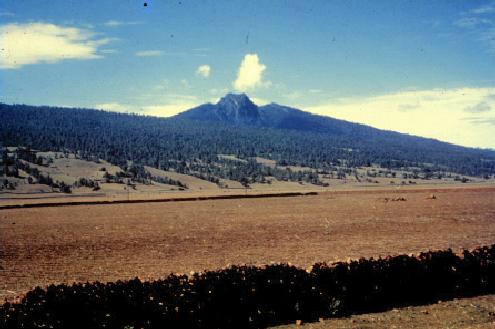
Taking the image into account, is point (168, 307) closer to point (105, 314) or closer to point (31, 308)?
point (105, 314)

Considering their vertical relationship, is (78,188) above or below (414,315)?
below

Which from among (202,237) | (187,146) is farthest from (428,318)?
(187,146)

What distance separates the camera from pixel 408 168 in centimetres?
15325

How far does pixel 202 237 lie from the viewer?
87.2 ft

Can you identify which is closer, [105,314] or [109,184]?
[105,314]

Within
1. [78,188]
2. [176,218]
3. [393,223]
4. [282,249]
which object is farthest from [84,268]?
[78,188]

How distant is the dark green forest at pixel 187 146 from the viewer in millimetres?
113669

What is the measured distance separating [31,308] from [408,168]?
155m

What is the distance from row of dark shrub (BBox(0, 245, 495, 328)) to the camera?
9.09 m

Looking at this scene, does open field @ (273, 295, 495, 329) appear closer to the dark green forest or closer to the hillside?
the hillside

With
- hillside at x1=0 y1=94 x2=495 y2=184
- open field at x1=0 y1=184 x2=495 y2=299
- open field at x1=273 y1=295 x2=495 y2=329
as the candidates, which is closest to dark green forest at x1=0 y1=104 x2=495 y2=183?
hillside at x1=0 y1=94 x2=495 y2=184

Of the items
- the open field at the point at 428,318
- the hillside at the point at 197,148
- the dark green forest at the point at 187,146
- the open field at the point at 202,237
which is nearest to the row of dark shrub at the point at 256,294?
the open field at the point at 428,318

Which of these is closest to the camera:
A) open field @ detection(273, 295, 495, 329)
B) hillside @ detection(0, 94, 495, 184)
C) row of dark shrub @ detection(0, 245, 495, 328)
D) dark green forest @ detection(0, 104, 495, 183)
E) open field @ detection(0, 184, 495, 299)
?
row of dark shrub @ detection(0, 245, 495, 328)

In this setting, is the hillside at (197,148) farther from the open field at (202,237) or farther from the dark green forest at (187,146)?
the open field at (202,237)
